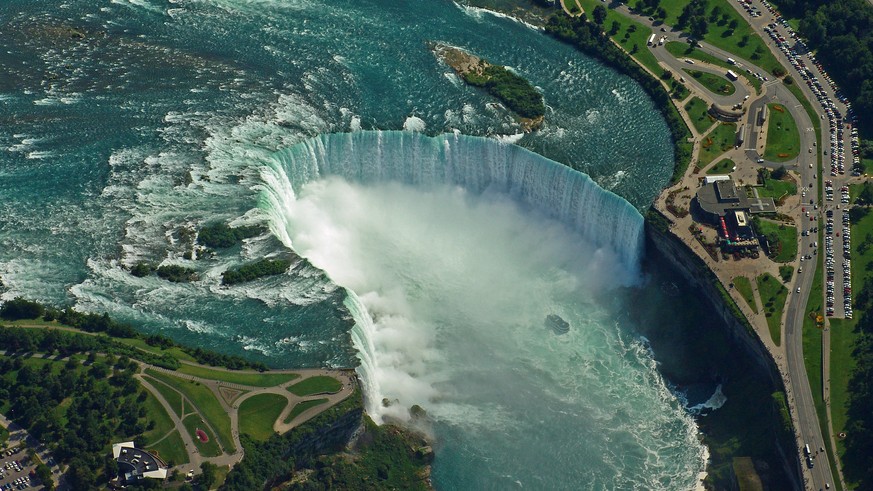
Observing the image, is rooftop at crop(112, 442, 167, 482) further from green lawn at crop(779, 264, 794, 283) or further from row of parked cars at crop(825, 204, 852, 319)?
row of parked cars at crop(825, 204, 852, 319)

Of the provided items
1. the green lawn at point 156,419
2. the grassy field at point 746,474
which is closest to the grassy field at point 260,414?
the green lawn at point 156,419

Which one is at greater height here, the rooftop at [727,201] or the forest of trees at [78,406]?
the rooftop at [727,201]

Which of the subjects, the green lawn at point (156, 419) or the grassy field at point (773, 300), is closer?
the green lawn at point (156, 419)

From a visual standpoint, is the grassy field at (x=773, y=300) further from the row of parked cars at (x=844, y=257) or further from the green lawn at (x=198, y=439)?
the green lawn at (x=198, y=439)

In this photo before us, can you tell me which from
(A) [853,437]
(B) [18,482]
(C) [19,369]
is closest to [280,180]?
(C) [19,369]

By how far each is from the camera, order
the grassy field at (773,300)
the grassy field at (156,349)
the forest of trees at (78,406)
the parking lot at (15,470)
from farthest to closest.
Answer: the grassy field at (773,300), the grassy field at (156,349), the forest of trees at (78,406), the parking lot at (15,470)

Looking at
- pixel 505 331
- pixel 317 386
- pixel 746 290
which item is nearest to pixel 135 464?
pixel 317 386
